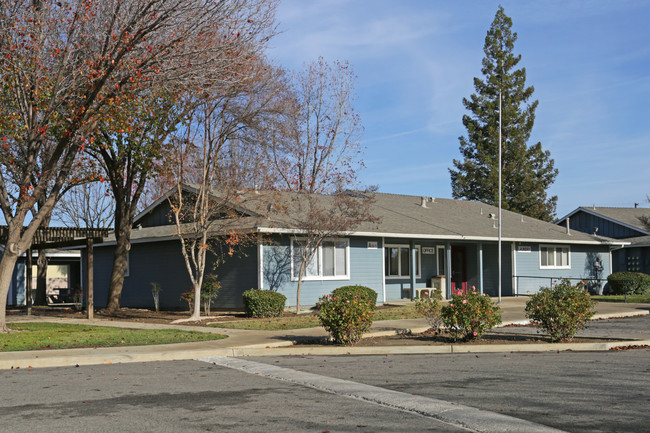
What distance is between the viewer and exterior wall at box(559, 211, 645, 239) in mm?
46656

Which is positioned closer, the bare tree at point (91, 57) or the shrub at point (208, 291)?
the bare tree at point (91, 57)

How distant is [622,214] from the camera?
165ft

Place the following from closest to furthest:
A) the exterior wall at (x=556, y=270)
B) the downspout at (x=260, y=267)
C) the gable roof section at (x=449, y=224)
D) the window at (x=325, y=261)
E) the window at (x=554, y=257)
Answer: the downspout at (x=260, y=267) → the window at (x=325, y=261) → the gable roof section at (x=449, y=224) → the exterior wall at (x=556, y=270) → the window at (x=554, y=257)

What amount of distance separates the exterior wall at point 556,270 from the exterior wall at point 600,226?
8.27 meters

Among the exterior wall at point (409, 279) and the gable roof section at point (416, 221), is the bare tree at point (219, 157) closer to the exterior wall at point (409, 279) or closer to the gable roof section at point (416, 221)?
the gable roof section at point (416, 221)

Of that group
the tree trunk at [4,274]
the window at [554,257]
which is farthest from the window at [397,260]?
the tree trunk at [4,274]

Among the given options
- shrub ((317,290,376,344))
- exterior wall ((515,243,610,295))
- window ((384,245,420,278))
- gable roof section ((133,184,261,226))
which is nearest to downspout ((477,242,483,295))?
exterior wall ((515,243,610,295))

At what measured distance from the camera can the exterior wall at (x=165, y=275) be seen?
26.0m

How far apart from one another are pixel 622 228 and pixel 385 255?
80.3 ft

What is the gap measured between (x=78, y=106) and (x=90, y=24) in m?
2.23

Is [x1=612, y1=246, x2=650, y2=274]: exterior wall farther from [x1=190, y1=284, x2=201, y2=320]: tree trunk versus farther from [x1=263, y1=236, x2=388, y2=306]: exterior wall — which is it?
[x1=190, y1=284, x2=201, y2=320]: tree trunk

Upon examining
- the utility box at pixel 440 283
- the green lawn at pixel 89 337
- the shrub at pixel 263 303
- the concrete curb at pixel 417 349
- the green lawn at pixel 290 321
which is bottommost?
the concrete curb at pixel 417 349

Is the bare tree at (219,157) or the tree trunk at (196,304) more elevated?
the bare tree at (219,157)

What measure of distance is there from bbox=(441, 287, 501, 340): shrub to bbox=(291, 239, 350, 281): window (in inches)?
415
